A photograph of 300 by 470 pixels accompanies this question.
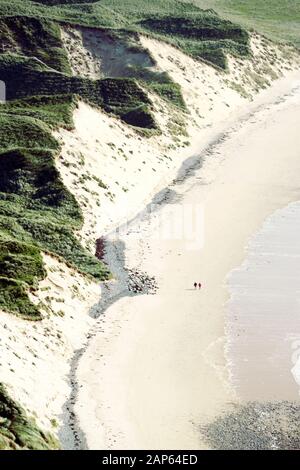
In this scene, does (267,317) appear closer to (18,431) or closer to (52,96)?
(18,431)

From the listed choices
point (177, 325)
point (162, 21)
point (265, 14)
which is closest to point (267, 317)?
point (177, 325)

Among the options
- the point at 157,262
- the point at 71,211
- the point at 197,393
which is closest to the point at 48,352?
the point at 197,393

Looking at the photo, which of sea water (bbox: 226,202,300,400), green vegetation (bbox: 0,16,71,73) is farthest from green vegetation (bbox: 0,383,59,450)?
green vegetation (bbox: 0,16,71,73)

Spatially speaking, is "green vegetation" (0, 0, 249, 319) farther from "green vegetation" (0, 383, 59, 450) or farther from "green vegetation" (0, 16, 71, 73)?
"green vegetation" (0, 383, 59, 450)

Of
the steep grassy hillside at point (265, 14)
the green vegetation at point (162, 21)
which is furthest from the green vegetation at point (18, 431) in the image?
the steep grassy hillside at point (265, 14)

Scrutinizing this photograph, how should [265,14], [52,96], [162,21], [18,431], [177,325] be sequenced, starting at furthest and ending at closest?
[265,14]
[162,21]
[52,96]
[177,325]
[18,431]
